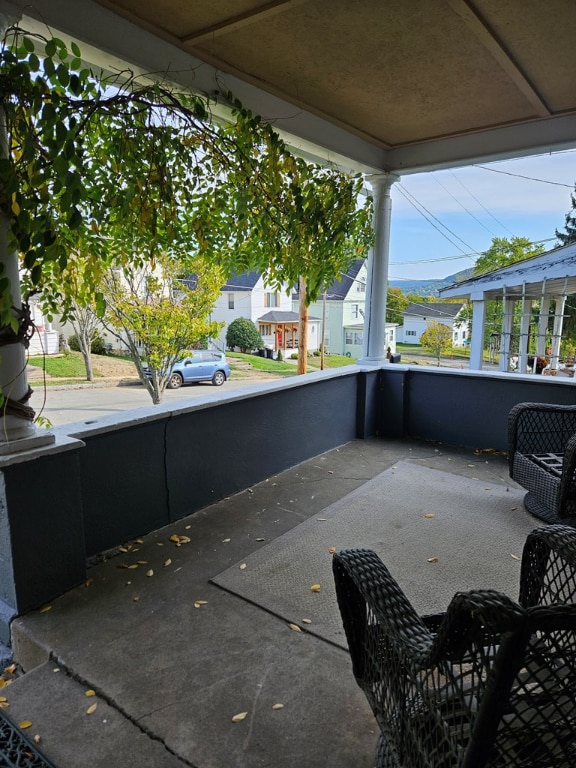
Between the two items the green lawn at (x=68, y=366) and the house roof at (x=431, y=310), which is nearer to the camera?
the green lawn at (x=68, y=366)

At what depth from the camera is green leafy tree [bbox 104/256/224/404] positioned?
743cm

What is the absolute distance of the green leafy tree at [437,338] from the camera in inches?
448

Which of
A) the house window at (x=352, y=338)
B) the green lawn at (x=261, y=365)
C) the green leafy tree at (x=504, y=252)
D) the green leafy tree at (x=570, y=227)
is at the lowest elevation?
the green lawn at (x=261, y=365)

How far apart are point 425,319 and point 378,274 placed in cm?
916

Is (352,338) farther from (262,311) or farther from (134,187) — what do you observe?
(134,187)

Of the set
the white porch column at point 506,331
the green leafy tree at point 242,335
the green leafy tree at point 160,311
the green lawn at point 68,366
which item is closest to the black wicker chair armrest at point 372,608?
the green lawn at point 68,366

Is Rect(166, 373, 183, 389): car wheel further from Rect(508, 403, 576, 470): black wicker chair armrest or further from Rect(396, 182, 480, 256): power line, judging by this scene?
Rect(508, 403, 576, 470): black wicker chair armrest

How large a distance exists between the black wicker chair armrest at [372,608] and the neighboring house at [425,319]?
10.7 metres

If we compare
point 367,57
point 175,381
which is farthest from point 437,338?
point 367,57

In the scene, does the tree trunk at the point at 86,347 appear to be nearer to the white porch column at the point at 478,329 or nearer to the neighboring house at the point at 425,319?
the white porch column at the point at 478,329

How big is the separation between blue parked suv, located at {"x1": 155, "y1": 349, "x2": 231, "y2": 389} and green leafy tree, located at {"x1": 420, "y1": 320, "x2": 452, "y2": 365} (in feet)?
16.7

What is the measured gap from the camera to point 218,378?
11.5 meters

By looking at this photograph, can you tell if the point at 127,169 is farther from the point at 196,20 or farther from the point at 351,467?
the point at 351,467

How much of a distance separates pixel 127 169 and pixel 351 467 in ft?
8.66
